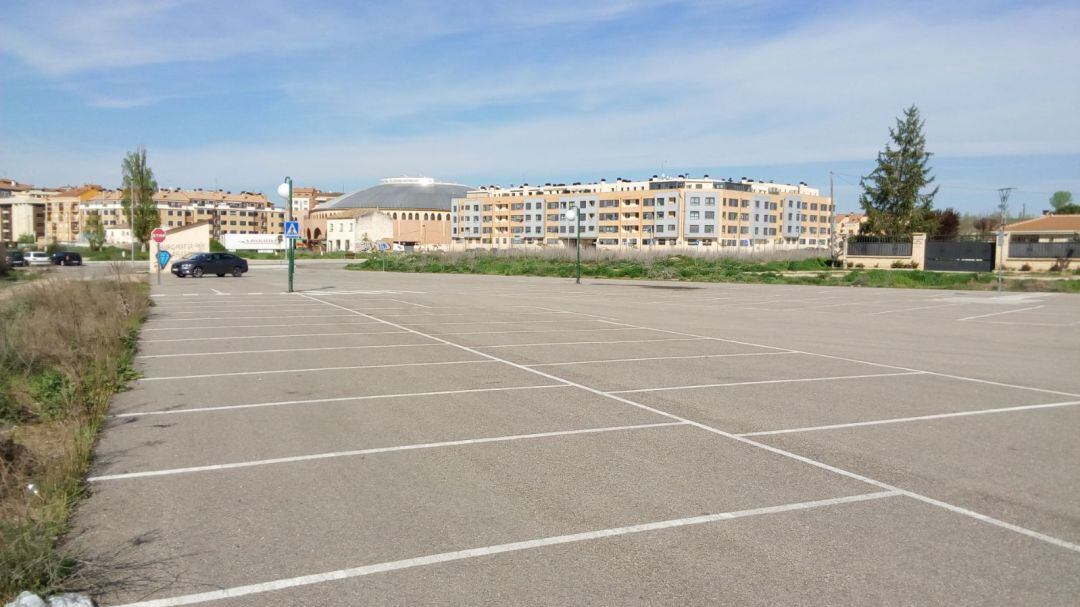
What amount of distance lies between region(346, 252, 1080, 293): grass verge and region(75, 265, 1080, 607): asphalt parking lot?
94.9 ft

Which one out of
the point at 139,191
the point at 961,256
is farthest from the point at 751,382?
the point at 139,191

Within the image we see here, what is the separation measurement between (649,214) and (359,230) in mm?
53051

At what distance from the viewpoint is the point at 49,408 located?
367 inches

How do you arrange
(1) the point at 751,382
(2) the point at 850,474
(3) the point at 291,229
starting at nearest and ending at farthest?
(2) the point at 850,474 → (1) the point at 751,382 → (3) the point at 291,229

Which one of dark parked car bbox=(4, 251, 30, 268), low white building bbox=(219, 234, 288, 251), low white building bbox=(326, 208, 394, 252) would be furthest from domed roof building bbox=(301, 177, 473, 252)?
dark parked car bbox=(4, 251, 30, 268)

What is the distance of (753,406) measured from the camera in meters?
10.1

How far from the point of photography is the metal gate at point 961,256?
53500mm

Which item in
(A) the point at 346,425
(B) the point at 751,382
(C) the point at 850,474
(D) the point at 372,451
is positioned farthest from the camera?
(B) the point at 751,382

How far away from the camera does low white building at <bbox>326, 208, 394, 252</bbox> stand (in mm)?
147625

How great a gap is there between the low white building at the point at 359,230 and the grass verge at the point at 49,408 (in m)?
130

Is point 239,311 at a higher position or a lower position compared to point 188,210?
lower

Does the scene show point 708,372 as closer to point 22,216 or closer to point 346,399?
point 346,399

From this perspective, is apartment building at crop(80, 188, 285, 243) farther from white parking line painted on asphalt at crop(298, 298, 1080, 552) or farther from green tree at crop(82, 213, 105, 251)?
white parking line painted on asphalt at crop(298, 298, 1080, 552)

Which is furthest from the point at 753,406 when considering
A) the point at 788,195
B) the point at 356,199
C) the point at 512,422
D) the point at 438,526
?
the point at 356,199
